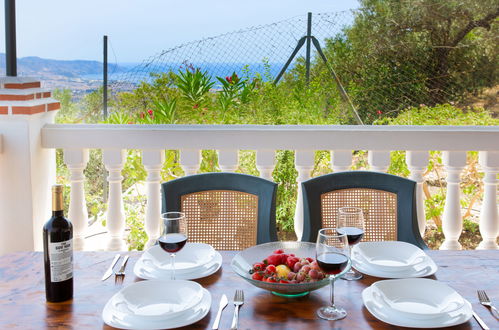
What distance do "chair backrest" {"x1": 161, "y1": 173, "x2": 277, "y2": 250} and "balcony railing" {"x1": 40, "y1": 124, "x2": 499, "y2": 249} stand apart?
1.39ft

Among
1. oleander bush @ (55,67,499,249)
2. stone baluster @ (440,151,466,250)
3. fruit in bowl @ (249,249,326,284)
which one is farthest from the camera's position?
oleander bush @ (55,67,499,249)

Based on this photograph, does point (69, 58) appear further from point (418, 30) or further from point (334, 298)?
point (334, 298)

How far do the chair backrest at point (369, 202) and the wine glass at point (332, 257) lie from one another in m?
0.63

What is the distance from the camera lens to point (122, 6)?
613 cm

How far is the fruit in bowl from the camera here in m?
1.07

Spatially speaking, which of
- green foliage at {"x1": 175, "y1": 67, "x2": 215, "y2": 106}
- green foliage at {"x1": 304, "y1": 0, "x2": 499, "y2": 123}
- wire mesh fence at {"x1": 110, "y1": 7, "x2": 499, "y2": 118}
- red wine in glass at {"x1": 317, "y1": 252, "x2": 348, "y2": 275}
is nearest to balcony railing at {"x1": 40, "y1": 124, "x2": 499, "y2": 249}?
red wine in glass at {"x1": 317, "y1": 252, "x2": 348, "y2": 275}

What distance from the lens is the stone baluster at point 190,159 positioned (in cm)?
216

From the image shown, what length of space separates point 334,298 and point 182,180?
737mm

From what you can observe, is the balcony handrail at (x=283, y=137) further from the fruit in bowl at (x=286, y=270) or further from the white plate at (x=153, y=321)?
the white plate at (x=153, y=321)

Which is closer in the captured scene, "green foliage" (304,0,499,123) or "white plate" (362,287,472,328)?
"white plate" (362,287,472,328)

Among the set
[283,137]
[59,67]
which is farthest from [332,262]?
[59,67]

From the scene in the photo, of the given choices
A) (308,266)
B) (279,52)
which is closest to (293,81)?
(279,52)

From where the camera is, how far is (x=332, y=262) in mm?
1011

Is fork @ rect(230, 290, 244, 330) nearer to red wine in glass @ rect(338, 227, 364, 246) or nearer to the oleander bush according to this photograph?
red wine in glass @ rect(338, 227, 364, 246)
